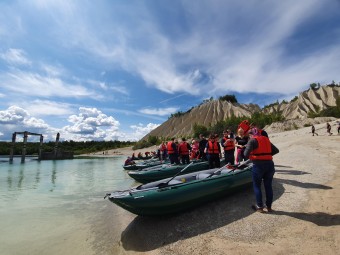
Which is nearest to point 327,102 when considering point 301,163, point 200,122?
point 200,122

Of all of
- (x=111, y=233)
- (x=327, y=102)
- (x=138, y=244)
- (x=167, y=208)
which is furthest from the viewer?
(x=327, y=102)

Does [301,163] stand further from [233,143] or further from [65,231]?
[65,231]

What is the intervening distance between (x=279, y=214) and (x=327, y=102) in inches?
3497

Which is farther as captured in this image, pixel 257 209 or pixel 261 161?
pixel 257 209

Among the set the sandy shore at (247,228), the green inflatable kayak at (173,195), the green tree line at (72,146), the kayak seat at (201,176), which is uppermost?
the green tree line at (72,146)

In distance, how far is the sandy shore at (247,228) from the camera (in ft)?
11.5

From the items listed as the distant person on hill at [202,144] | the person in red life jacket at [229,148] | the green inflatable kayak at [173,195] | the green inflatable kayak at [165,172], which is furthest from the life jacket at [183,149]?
the green inflatable kayak at [173,195]

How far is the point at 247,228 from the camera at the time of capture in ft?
13.6

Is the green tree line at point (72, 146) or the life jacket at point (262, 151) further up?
the green tree line at point (72, 146)

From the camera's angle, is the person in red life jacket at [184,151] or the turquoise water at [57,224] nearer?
the turquoise water at [57,224]

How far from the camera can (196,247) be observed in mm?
3805

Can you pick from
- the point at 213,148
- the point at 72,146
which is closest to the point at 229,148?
the point at 213,148

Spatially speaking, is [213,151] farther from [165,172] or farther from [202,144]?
[165,172]

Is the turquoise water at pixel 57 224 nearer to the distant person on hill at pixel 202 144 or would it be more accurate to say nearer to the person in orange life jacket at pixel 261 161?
the person in orange life jacket at pixel 261 161
